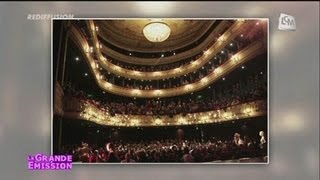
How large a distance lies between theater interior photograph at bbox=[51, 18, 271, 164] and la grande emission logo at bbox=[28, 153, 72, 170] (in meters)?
0.05

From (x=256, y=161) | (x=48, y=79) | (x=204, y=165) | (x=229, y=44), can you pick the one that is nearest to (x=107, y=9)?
(x=48, y=79)

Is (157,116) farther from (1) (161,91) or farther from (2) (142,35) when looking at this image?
(2) (142,35)

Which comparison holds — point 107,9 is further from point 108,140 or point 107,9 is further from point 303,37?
point 303,37

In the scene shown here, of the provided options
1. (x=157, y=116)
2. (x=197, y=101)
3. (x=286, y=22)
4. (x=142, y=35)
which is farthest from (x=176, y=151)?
(x=286, y=22)

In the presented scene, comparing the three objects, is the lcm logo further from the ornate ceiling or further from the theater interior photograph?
the ornate ceiling

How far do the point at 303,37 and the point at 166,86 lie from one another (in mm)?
1052

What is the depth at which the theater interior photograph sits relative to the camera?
2426 millimetres

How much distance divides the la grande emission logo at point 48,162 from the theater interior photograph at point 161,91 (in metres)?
0.05

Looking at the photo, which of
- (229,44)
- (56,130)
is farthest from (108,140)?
(229,44)

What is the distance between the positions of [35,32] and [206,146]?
4.85ft

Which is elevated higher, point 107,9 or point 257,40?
point 107,9

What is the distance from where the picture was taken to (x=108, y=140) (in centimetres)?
244

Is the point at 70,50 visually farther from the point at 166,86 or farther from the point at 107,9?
the point at 166,86

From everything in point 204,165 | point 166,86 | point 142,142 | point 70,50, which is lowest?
point 204,165
